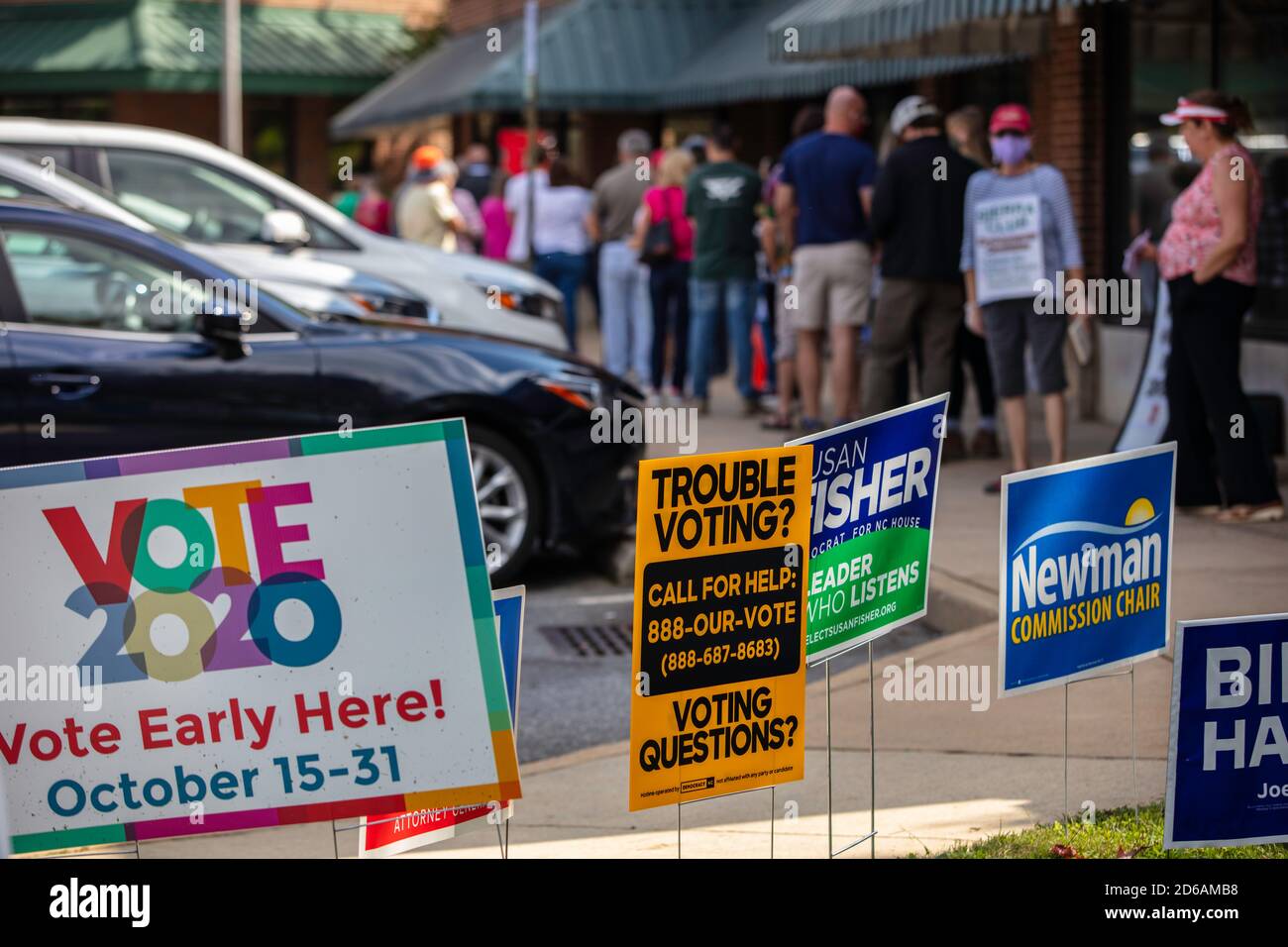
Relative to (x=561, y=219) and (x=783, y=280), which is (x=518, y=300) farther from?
(x=561, y=219)

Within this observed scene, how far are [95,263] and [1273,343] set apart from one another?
6380mm

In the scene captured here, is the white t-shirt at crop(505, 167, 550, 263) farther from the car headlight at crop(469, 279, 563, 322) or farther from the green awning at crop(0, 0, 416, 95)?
the green awning at crop(0, 0, 416, 95)

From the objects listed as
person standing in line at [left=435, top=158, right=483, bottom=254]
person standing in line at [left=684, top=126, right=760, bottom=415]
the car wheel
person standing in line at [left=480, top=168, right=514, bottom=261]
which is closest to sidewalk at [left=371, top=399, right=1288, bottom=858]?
the car wheel

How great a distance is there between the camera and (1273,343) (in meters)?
10.6

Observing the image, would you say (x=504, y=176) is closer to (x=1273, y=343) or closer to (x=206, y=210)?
(x=206, y=210)

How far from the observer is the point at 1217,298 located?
8289 mm

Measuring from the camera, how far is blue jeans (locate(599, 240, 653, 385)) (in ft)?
48.0

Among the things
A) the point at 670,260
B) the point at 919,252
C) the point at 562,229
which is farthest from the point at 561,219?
the point at 919,252

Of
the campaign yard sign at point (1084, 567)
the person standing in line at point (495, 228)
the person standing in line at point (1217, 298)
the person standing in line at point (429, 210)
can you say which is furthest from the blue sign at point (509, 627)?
the person standing in line at point (495, 228)

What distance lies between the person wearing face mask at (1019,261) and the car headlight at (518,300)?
343 cm

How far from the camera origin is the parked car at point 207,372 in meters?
7.56

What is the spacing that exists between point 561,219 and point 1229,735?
1138cm

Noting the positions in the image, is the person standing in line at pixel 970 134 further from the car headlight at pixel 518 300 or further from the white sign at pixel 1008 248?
the car headlight at pixel 518 300

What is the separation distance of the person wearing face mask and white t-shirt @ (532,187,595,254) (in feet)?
18.8
